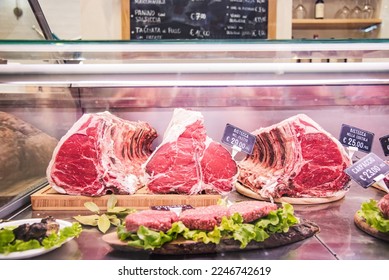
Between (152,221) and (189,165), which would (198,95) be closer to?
(189,165)

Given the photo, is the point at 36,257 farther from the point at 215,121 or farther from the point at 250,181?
the point at 215,121

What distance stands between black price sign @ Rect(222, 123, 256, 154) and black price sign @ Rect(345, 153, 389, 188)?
0.56 meters

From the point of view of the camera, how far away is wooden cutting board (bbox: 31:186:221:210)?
2.28 meters

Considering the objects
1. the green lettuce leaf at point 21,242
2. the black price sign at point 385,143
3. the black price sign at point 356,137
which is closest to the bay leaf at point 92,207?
the green lettuce leaf at point 21,242

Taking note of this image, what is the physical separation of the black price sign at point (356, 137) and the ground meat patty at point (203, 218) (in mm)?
972

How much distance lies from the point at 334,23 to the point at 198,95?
4.52 m

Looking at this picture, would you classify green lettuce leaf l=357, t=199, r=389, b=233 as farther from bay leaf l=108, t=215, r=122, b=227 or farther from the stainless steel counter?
bay leaf l=108, t=215, r=122, b=227

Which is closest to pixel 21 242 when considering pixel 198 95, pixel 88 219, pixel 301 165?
pixel 88 219

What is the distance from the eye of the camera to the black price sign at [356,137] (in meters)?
2.41

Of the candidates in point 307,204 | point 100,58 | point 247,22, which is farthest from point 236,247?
point 247,22

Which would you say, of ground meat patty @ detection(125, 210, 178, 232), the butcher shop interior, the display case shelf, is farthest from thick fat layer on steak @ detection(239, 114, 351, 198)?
the display case shelf

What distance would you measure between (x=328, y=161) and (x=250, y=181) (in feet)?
1.53

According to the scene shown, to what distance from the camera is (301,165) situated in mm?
2422

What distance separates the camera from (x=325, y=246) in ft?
5.91
